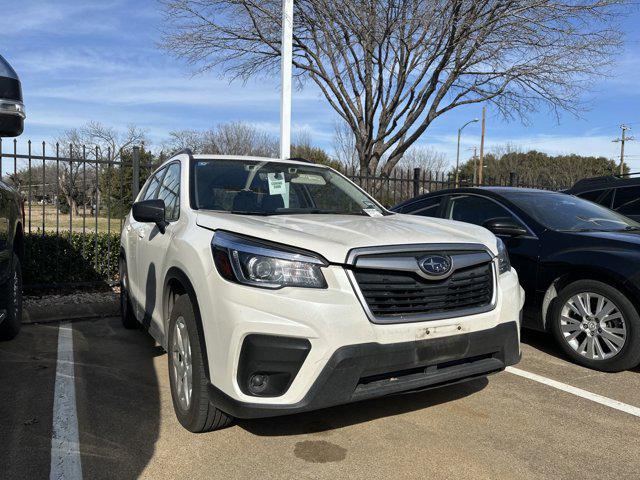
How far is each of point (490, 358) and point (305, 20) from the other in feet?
39.2

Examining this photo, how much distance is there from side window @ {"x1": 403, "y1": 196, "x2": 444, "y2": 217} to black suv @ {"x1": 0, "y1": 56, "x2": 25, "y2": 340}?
13.2ft

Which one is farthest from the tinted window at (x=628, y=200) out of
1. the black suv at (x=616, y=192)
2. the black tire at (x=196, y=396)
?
the black tire at (x=196, y=396)

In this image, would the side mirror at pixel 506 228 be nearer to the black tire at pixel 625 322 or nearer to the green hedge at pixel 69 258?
the black tire at pixel 625 322

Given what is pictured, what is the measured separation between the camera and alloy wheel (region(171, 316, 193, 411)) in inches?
114

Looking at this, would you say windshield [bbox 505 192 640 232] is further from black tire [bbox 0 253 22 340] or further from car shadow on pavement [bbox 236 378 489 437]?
black tire [bbox 0 253 22 340]

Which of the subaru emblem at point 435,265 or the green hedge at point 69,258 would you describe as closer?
the subaru emblem at point 435,265

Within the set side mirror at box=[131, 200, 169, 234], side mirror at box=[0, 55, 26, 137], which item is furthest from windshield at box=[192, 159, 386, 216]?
side mirror at box=[0, 55, 26, 137]

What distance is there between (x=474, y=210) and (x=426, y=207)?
65 cm

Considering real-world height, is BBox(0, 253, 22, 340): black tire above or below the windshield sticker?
below

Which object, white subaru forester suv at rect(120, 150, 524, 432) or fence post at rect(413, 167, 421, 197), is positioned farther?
fence post at rect(413, 167, 421, 197)

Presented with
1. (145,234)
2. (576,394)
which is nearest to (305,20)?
(145,234)

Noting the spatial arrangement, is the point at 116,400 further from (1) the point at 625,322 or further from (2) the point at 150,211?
(1) the point at 625,322

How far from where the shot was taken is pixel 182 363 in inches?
118

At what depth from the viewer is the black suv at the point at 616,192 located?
643 cm
